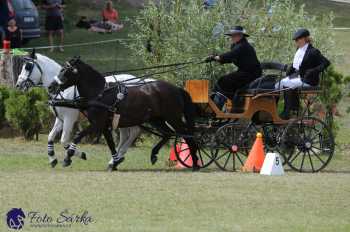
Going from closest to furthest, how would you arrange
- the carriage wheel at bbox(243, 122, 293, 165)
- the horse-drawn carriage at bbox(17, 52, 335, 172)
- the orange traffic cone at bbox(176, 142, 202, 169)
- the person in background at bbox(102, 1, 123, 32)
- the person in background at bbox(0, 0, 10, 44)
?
the horse-drawn carriage at bbox(17, 52, 335, 172) < the carriage wheel at bbox(243, 122, 293, 165) < the orange traffic cone at bbox(176, 142, 202, 169) < the person in background at bbox(0, 0, 10, 44) < the person in background at bbox(102, 1, 123, 32)

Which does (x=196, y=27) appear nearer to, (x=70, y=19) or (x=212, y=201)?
(x=212, y=201)

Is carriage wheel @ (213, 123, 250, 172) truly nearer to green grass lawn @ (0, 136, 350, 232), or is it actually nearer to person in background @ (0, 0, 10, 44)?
green grass lawn @ (0, 136, 350, 232)

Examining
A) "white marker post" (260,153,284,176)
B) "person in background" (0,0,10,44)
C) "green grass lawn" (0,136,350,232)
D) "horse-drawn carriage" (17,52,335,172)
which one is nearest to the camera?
"green grass lawn" (0,136,350,232)

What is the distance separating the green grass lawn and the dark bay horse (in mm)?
572

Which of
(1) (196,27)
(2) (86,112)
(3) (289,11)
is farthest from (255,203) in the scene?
(3) (289,11)

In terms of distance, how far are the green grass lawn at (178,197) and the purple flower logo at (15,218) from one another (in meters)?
0.09

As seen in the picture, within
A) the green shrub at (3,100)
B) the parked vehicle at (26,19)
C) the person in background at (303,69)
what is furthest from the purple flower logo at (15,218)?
the parked vehicle at (26,19)

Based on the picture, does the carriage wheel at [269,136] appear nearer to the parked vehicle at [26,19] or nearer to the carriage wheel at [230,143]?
the carriage wheel at [230,143]

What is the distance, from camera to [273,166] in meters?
16.1

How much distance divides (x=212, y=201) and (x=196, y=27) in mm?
7903

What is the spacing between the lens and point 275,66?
17531 mm

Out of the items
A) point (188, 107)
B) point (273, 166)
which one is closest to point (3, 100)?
point (188, 107)

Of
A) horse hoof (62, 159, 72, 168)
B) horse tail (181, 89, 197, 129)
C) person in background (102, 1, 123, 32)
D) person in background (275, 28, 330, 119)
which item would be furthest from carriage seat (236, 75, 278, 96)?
person in background (102, 1, 123, 32)

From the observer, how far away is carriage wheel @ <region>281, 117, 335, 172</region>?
16953mm
